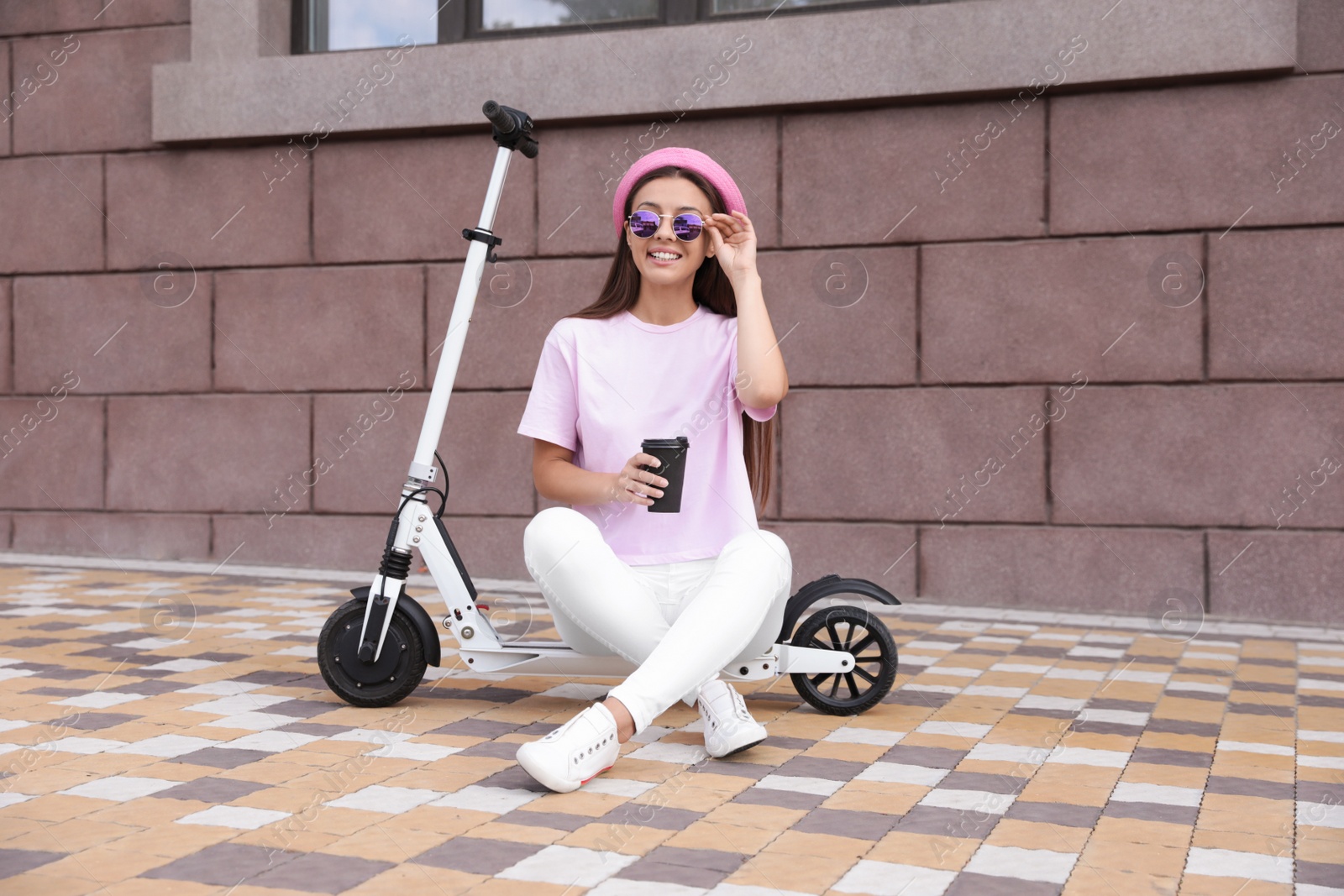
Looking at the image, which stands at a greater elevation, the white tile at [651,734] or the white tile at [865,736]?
the white tile at [651,734]

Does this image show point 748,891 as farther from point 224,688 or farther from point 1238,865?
point 224,688

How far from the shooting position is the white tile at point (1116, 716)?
136 inches

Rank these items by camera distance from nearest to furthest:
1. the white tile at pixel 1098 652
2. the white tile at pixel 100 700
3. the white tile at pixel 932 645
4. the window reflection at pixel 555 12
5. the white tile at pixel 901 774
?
the white tile at pixel 901 774 < the white tile at pixel 100 700 < the white tile at pixel 1098 652 < the white tile at pixel 932 645 < the window reflection at pixel 555 12

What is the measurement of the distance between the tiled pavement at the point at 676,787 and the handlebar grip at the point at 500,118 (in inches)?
60.2

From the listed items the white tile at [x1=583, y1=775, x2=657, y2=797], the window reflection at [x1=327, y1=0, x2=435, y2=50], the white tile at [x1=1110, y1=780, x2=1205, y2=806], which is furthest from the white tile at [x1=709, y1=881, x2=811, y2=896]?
the window reflection at [x1=327, y1=0, x2=435, y2=50]

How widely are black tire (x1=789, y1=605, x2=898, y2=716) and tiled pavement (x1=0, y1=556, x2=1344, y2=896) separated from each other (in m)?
0.08

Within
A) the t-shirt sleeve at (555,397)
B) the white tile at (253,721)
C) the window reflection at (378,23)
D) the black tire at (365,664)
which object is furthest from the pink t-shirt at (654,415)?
the window reflection at (378,23)

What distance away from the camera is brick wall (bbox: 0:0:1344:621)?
550 cm

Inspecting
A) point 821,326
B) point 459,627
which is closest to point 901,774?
point 459,627

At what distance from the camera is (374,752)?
302cm

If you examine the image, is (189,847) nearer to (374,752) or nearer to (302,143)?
(374,752)

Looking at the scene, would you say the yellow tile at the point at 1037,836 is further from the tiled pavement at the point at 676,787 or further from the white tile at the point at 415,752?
the white tile at the point at 415,752

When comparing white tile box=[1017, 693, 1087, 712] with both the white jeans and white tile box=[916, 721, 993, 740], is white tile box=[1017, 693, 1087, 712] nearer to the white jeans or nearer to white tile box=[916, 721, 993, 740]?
white tile box=[916, 721, 993, 740]

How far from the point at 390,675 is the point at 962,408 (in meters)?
3.22
